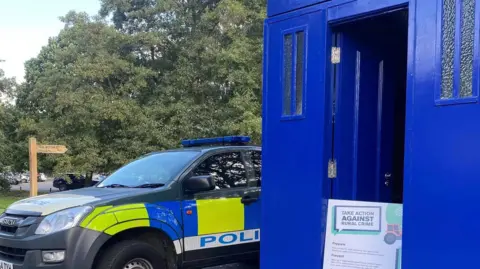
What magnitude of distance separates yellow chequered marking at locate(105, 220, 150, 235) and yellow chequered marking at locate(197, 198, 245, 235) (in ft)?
2.27

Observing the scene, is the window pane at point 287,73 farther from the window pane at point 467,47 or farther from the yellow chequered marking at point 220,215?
the yellow chequered marking at point 220,215

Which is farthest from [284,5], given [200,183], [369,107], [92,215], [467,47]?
[92,215]

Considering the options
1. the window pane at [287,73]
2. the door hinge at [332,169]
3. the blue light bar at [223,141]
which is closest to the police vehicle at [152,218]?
the blue light bar at [223,141]

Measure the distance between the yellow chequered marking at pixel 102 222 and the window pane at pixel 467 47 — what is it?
352 cm

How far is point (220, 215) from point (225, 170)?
→ 0.62m

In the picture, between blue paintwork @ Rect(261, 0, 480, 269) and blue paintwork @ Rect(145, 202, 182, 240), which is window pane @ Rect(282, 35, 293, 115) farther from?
blue paintwork @ Rect(145, 202, 182, 240)

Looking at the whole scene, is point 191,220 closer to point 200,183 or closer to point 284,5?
point 200,183

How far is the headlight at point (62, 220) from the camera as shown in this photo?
480cm

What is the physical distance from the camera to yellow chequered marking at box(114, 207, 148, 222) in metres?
5.00

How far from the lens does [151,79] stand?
68.8 feet

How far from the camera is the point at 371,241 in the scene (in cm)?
330

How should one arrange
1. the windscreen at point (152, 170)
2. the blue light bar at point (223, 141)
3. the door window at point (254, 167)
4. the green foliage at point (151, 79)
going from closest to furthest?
the windscreen at point (152, 170)
the door window at point (254, 167)
the blue light bar at point (223, 141)
the green foliage at point (151, 79)

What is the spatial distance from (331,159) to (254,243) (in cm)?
279

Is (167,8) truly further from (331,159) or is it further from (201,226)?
(331,159)
